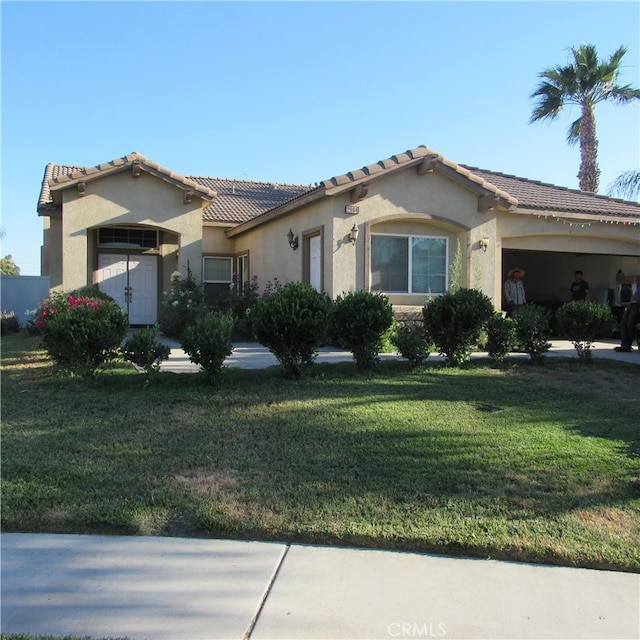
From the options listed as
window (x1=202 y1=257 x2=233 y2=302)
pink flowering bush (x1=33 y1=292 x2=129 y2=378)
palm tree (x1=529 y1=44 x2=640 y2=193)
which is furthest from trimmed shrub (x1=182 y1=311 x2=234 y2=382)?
palm tree (x1=529 y1=44 x2=640 y2=193)

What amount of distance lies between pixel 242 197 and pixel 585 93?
45.7 ft

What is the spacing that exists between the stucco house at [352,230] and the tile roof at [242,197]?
28 centimetres

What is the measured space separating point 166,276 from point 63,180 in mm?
4334

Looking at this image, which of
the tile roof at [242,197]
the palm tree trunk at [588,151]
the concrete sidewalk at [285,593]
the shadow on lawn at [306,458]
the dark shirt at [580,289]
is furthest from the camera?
the palm tree trunk at [588,151]

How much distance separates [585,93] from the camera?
23.7 metres

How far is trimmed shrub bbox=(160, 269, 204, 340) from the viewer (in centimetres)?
1457

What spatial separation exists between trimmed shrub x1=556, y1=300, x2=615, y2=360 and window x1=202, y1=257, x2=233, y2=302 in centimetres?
1106

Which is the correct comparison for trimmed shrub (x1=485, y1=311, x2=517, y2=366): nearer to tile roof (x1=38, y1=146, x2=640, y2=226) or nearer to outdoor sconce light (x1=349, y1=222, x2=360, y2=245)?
outdoor sconce light (x1=349, y1=222, x2=360, y2=245)

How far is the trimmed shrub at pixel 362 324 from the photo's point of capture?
28.8 feet

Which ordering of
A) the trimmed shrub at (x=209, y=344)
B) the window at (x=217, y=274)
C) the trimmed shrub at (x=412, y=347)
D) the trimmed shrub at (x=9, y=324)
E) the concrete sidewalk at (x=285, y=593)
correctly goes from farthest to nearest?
1. the window at (x=217, y=274)
2. the trimmed shrub at (x=9, y=324)
3. the trimmed shrub at (x=412, y=347)
4. the trimmed shrub at (x=209, y=344)
5. the concrete sidewalk at (x=285, y=593)

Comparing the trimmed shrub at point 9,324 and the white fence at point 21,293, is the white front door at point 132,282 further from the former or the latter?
the white fence at point 21,293

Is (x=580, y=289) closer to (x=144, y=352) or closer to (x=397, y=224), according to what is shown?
(x=397, y=224)

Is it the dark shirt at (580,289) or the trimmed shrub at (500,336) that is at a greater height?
the dark shirt at (580,289)

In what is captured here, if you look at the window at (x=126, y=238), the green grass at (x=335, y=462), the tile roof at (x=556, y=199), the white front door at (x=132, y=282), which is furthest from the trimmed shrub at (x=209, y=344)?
the window at (x=126, y=238)
